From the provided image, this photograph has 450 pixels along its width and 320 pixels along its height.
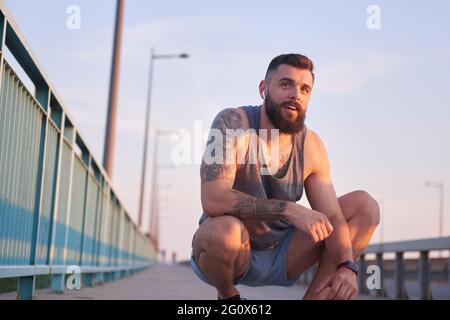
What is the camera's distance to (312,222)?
3.22 metres

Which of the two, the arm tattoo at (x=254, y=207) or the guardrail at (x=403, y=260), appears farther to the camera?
the guardrail at (x=403, y=260)

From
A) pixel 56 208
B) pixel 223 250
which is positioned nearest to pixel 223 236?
pixel 223 250

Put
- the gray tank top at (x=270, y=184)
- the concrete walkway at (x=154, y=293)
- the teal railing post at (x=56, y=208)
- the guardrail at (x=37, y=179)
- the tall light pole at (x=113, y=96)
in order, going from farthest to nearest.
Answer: the tall light pole at (x=113, y=96) < the concrete walkway at (x=154, y=293) < the teal railing post at (x=56, y=208) < the guardrail at (x=37, y=179) < the gray tank top at (x=270, y=184)

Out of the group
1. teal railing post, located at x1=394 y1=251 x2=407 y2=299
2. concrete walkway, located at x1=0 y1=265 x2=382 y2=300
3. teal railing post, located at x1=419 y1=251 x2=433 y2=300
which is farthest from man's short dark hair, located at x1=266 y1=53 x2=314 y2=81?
teal railing post, located at x1=394 y1=251 x2=407 y2=299

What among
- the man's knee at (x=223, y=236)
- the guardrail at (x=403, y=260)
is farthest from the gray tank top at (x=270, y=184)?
the guardrail at (x=403, y=260)

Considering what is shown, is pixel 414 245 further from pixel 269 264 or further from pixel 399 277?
pixel 269 264

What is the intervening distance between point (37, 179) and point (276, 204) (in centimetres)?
287

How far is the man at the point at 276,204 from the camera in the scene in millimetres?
3432

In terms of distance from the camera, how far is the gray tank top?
11.9 ft

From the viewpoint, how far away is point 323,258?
3.76 m

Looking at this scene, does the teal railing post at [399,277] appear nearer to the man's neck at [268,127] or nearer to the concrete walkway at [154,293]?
the concrete walkway at [154,293]
